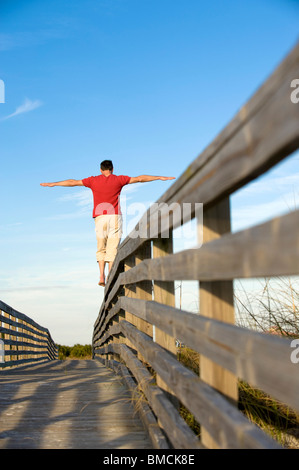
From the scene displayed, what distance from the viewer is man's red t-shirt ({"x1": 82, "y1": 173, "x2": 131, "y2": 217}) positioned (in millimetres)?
8336

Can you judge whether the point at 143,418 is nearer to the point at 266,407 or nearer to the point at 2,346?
the point at 266,407

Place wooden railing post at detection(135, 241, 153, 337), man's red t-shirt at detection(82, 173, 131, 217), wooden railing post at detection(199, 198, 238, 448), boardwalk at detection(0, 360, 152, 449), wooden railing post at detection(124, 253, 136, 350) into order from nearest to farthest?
wooden railing post at detection(199, 198, 238, 448)
boardwalk at detection(0, 360, 152, 449)
wooden railing post at detection(135, 241, 153, 337)
wooden railing post at detection(124, 253, 136, 350)
man's red t-shirt at detection(82, 173, 131, 217)

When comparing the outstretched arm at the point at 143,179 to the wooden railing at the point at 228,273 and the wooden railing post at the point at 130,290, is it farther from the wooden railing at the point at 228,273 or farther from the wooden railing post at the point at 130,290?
the wooden railing at the point at 228,273

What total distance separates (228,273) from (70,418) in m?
2.43

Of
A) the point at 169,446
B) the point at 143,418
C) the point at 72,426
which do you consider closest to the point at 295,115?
the point at 169,446

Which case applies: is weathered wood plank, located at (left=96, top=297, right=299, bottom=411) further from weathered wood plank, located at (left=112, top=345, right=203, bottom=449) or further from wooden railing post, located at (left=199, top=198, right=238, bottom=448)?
weathered wood plank, located at (left=112, top=345, right=203, bottom=449)

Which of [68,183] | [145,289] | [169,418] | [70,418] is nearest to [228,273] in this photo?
[169,418]

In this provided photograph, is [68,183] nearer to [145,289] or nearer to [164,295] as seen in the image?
[145,289]

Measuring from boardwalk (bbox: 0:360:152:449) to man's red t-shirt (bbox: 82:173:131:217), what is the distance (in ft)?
12.4

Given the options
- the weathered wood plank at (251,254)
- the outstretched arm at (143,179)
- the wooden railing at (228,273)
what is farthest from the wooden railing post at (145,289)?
the outstretched arm at (143,179)

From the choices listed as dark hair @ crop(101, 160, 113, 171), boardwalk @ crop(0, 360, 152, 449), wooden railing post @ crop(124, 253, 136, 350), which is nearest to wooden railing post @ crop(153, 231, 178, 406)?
boardwalk @ crop(0, 360, 152, 449)

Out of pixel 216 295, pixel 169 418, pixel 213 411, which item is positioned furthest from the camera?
pixel 169 418

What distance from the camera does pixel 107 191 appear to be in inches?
328

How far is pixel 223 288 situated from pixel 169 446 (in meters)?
1.07
